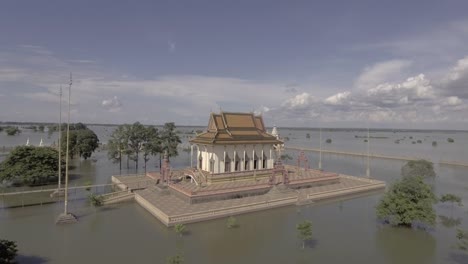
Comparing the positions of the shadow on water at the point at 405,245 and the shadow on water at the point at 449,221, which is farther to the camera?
the shadow on water at the point at 449,221

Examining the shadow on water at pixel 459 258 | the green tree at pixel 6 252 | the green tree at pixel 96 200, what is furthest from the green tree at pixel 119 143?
the shadow on water at pixel 459 258

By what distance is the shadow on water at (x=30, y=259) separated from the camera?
15969 millimetres

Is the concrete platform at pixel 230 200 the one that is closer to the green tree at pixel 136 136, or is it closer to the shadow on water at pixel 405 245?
the green tree at pixel 136 136

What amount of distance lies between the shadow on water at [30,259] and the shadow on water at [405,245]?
60.0 ft

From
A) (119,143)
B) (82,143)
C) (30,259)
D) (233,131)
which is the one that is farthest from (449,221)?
(82,143)

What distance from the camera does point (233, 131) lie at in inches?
1341

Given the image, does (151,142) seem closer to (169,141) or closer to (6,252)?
(169,141)

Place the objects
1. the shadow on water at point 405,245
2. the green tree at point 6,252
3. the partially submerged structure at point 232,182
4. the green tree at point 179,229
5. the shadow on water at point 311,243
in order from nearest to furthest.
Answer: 1. the green tree at point 6,252
2. the shadow on water at point 405,245
3. the shadow on water at point 311,243
4. the green tree at point 179,229
5. the partially submerged structure at point 232,182

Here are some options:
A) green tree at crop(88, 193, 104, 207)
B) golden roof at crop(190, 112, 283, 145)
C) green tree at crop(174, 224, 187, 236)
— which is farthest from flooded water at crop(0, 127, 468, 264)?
golden roof at crop(190, 112, 283, 145)

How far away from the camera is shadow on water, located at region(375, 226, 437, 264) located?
17.7 metres

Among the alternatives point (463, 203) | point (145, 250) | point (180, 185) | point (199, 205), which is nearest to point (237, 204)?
point (199, 205)

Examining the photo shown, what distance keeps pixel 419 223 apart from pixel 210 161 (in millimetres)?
18758

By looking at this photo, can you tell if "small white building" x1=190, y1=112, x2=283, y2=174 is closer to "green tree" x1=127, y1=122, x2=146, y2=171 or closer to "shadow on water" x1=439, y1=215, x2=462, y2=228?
"green tree" x1=127, y1=122, x2=146, y2=171

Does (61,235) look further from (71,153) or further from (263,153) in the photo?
(71,153)
